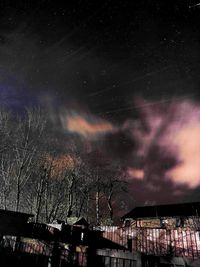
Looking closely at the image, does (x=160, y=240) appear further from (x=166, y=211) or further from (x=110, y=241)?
(x=166, y=211)

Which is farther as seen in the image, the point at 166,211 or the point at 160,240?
the point at 166,211

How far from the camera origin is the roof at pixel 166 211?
1249 inches

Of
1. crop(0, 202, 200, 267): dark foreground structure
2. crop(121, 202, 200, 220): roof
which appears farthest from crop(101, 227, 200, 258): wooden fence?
crop(121, 202, 200, 220): roof

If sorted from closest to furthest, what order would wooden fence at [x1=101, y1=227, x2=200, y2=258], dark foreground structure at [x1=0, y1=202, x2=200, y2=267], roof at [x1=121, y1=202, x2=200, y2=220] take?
dark foreground structure at [x1=0, y1=202, x2=200, y2=267], wooden fence at [x1=101, y1=227, x2=200, y2=258], roof at [x1=121, y1=202, x2=200, y2=220]

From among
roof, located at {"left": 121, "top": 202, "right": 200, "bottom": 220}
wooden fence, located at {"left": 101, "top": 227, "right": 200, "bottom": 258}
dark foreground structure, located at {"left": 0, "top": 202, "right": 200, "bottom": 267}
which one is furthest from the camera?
roof, located at {"left": 121, "top": 202, "right": 200, "bottom": 220}

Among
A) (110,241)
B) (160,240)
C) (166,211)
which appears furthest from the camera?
(166,211)

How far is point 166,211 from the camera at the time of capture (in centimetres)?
3419

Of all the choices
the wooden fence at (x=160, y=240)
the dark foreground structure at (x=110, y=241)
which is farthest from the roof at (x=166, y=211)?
the wooden fence at (x=160, y=240)

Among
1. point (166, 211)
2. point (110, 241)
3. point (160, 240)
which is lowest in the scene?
point (110, 241)

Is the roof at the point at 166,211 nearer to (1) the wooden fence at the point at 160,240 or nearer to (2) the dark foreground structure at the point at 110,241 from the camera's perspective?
(2) the dark foreground structure at the point at 110,241

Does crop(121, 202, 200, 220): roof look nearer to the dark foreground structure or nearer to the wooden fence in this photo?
the dark foreground structure

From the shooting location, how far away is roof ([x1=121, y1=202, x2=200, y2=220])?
31.7 m

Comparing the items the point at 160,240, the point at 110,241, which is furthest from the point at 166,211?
the point at 160,240

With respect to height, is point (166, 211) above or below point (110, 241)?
above
